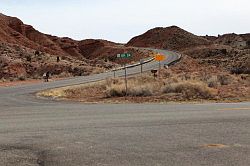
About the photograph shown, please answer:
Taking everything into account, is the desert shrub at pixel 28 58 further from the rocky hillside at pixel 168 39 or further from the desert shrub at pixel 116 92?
the rocky hillside at pixel 168 39

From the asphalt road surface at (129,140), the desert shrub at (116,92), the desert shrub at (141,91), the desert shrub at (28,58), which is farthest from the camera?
the desert shrub at (28,58)

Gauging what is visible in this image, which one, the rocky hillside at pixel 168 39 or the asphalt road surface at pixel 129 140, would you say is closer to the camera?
the asphalt road surface at pixel 129 140

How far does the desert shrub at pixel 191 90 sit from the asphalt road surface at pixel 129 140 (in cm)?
1008

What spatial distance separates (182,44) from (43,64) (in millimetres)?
94060

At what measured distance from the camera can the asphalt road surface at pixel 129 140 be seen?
8.16 metres

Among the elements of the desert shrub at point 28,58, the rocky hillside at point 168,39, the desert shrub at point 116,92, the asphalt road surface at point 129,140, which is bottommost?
the asphalt road surface at point 129,140

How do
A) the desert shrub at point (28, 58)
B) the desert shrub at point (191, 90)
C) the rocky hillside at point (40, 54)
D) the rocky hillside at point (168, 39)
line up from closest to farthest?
the desert shrub at point (191, 90) → the rocky hillside at point (40, 54) → the desert shrub at point (28, 58) → the rocky hillside at point (168, 39)

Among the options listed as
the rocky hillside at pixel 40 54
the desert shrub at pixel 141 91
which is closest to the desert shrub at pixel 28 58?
the rocky hillside at pixel 40 54

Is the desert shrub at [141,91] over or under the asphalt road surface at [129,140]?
over

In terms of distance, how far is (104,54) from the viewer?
115 m

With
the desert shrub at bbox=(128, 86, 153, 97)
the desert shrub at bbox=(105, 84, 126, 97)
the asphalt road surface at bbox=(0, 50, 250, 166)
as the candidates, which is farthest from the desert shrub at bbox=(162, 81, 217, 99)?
the asphalt road surface at bbox=(0, 50, 250, 166)

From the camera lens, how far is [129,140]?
32.6 feet

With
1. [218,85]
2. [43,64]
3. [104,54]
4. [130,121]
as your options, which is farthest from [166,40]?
[130,121]

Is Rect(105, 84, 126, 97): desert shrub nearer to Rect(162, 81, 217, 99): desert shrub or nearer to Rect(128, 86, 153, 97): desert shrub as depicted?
Rect(128, 86, 153, 97): desert shrub
